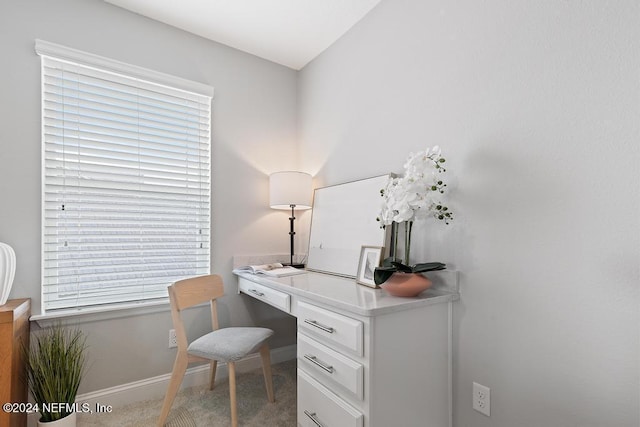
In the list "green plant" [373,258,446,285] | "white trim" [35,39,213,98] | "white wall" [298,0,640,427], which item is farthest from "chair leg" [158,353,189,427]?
"white trim" [35,39,213,98]

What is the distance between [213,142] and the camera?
2.46 metres

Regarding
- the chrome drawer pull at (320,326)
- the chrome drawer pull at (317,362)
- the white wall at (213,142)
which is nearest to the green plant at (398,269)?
the chrome drawer pull at (320,326)

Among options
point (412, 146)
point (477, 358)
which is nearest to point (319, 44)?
point (412, 146)

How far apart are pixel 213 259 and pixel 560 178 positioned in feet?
7.14

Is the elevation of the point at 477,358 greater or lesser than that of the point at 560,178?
lesser

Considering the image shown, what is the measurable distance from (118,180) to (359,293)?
1.73m

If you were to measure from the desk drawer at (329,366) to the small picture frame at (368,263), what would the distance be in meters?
0.43

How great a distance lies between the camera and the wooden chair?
5.72 feet

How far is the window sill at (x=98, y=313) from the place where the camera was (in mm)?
1827

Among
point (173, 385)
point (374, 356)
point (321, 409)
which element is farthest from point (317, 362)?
point (173, 385)

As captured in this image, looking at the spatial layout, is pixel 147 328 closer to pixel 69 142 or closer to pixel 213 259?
pixel 213 259

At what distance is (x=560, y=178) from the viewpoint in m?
1.19

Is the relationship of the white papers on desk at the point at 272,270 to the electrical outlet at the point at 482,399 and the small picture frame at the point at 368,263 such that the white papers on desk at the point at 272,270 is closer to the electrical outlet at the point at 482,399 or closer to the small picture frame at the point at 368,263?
the small picture frame at the point at 368,263

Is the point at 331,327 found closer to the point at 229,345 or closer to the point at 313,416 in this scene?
the point at 313,416
